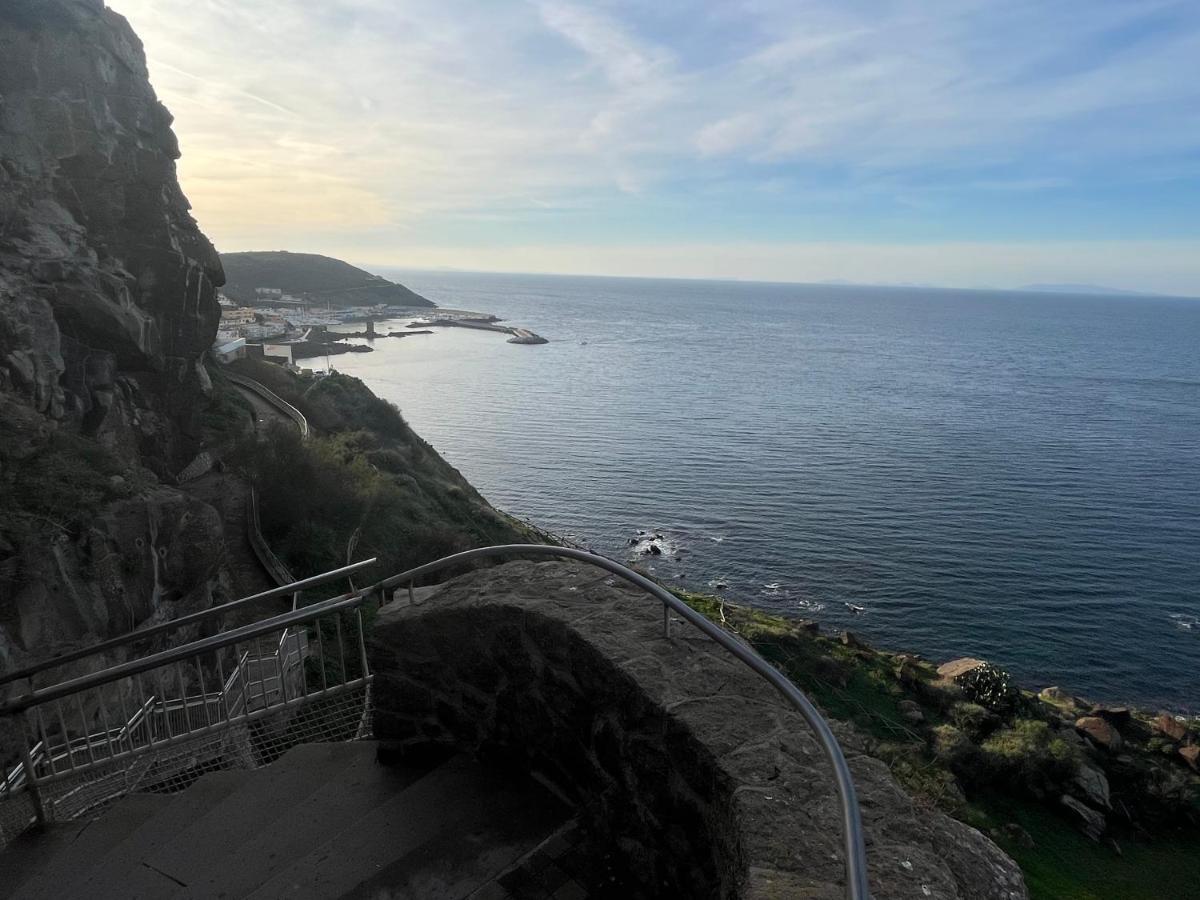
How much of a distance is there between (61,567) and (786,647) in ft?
64.4

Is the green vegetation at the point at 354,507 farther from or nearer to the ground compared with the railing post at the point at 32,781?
nearer to the ground

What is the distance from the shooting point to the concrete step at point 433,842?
3984mm

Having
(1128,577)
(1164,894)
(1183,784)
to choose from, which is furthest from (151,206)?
(1128,577)

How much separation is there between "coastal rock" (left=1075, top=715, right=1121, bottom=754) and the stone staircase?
23261mm

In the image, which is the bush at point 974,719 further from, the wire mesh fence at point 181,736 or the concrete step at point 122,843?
the concrete step at point 122,843

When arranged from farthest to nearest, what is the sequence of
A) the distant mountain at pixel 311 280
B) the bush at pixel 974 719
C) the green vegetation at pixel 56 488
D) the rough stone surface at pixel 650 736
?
the distant mountain at pixel 311 280
the bush at pixel 974 719
the green vegetation at pixel 56 488
the rough stone surface at pixel 650 736

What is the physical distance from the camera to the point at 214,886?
4.18 metres

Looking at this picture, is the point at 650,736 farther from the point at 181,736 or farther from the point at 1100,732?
the point at 1100,732

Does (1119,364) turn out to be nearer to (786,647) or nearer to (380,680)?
(786,647)

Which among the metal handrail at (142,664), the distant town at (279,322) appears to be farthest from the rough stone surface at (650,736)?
the distant town at (279,322)

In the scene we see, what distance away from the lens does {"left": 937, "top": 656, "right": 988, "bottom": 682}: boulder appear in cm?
2414

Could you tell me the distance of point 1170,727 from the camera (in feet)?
74.6

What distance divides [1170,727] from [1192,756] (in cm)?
159

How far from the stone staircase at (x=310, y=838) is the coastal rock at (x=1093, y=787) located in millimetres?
20520
